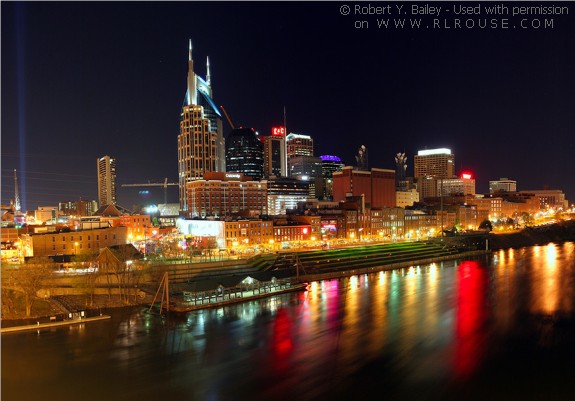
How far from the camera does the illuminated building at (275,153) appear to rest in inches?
3344

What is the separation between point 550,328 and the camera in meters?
14.4

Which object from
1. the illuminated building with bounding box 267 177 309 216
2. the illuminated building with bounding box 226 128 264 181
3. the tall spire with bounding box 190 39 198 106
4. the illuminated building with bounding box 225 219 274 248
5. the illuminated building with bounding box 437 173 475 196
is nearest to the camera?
the illuminated building with bounding box 225 219 274 248

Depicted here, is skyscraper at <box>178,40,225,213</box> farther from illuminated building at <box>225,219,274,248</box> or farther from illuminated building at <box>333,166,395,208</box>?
illuminated building at <box>225,219,274,248</box>

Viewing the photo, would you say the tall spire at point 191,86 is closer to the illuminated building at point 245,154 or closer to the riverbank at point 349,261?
the illuminated building at point 245,154

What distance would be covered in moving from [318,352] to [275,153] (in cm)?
7545

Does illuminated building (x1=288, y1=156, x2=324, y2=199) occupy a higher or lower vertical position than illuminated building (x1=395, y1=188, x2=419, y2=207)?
higher

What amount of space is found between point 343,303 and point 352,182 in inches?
1654

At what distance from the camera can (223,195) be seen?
47.8m

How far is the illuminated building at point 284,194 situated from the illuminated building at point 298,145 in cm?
2378

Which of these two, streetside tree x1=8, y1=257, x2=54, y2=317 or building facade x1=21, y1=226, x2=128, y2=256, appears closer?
streetside tree x1=8, y1=257, x2=54, y2=317

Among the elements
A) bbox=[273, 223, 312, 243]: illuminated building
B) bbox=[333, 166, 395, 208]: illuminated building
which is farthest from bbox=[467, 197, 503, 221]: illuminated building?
bbox=[273, 223, 312, 243]: illuminated building

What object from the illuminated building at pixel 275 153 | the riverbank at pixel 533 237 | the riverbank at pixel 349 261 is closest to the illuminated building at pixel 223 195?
the riverbank at pixel 349 261

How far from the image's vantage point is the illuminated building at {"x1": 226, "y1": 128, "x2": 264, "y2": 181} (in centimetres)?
7869

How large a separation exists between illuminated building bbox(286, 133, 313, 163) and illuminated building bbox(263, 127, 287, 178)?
3134mm
